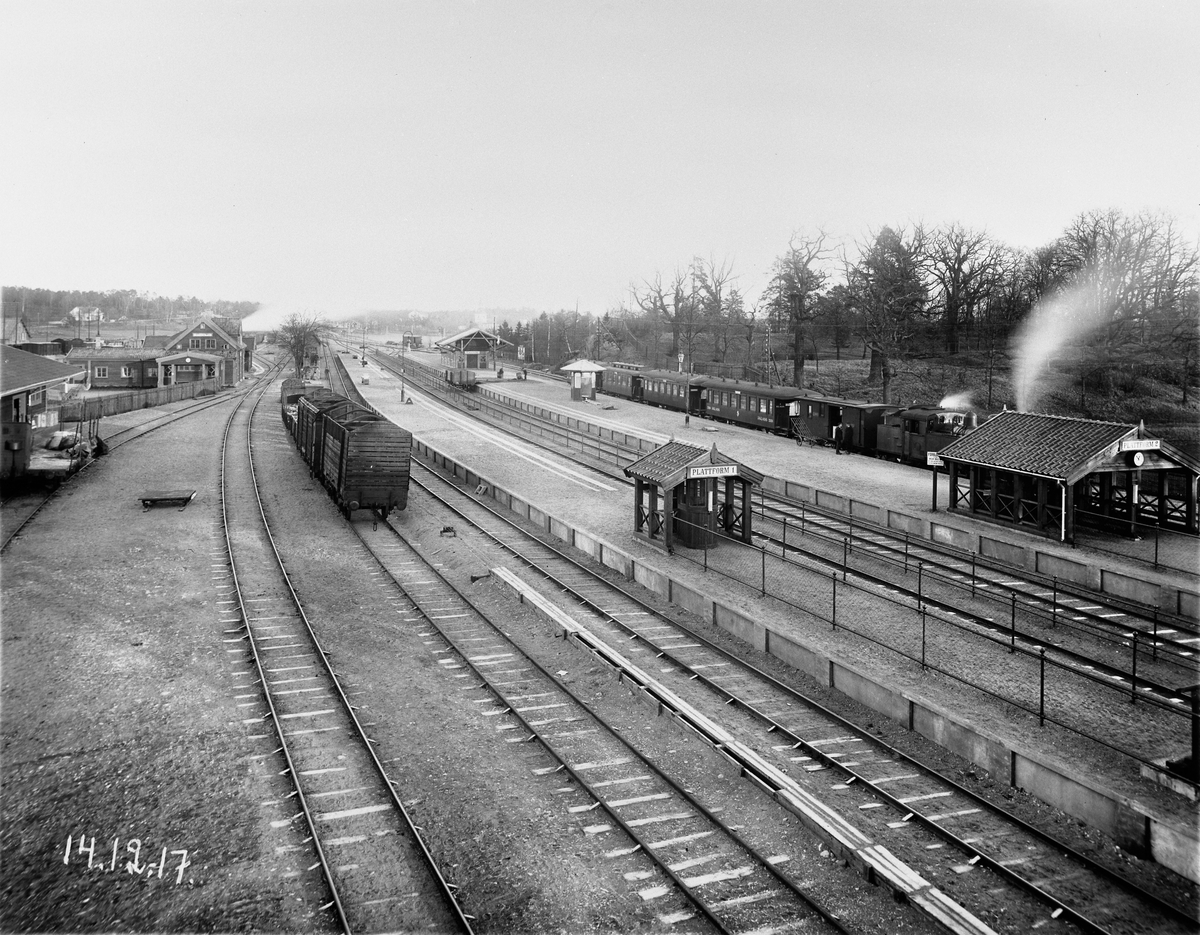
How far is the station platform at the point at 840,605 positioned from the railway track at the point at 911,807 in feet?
2.66

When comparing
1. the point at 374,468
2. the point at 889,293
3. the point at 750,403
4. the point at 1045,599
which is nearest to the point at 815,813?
the point at 1045,599

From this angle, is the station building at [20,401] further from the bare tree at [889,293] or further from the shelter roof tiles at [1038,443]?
the bare tree at [889,293]

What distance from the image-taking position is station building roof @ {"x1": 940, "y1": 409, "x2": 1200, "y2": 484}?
80.1 feet

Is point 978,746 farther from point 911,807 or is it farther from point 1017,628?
point 1017,628

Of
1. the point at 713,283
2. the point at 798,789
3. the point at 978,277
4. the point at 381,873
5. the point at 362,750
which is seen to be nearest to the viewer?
the point at 381,873

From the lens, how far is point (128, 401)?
61.0 metres

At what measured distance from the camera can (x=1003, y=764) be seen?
1216 cm

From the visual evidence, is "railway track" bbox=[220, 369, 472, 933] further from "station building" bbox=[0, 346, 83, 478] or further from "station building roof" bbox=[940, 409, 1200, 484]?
"station building roof" bbox=[940, 409, 1200, 484]

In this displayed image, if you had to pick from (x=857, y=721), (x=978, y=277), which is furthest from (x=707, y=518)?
(x=978, y=277)

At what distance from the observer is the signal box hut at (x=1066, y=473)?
24.6 metres

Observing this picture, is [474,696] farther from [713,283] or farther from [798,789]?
[713,283]

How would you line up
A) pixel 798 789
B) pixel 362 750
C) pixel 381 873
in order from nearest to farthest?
1. pixel 381 873
2. pixel 798 789
3. pixel 362 750

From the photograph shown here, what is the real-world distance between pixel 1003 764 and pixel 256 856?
9.80m

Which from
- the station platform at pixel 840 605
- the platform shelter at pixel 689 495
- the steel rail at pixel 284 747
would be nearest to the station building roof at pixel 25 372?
the steel rail at pixel 284 747
